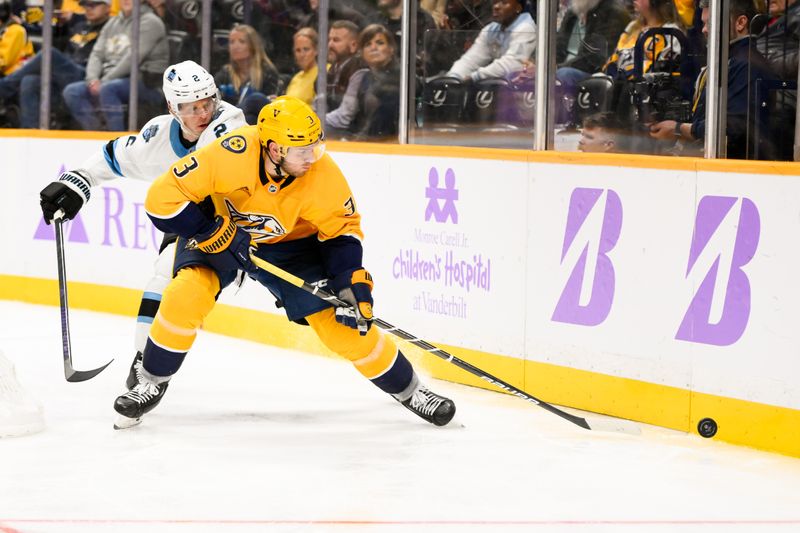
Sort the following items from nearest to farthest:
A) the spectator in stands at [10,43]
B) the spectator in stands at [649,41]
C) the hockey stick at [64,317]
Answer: the spectator in stands at [649,41] < the hockey stick at [64,317] < the spectator in stands at [10,43]

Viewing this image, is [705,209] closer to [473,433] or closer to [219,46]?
[473,433]

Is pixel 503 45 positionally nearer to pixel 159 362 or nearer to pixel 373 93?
pixel 373 93

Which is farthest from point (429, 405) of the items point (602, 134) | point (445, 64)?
point (445, 64)

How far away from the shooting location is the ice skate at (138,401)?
4258mm

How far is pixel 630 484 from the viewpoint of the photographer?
3652mm

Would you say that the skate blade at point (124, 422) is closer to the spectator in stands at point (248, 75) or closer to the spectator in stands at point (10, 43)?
the spectator in stands at point (248, 75)

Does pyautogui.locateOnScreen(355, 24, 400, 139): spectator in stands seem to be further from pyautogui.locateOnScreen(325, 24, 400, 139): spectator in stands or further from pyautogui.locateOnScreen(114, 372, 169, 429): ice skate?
pyautogui.locateOnScreen(114, 372, 169, 429): ice skate

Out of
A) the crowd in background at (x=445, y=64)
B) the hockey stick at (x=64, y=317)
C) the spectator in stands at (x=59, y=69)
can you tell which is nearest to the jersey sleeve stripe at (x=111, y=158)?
the hockey stick at (x=64, y=317)

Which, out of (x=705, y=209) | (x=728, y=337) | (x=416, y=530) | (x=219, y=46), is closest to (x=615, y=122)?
(x=705, y=209)

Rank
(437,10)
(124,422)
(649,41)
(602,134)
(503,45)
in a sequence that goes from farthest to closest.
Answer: (437,10), (503,45), (602,134), (649,41), (124,422)

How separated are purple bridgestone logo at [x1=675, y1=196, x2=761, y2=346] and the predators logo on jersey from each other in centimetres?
128

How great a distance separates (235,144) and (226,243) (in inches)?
11.7

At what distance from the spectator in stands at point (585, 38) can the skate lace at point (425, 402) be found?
1.29 meters

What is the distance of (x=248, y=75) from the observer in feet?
22.1
